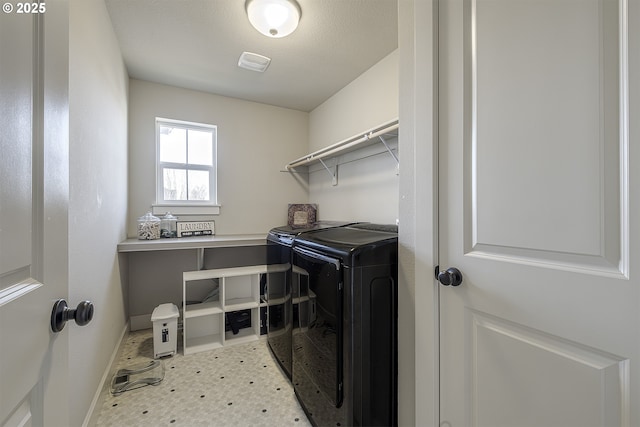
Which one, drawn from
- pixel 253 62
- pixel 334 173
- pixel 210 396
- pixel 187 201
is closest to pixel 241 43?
pixel 253 62

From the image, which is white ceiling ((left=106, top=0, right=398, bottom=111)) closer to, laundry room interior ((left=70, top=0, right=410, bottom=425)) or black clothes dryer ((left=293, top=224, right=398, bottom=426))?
laundry room interior ((left=70, top=0, right=410, bottom=425))

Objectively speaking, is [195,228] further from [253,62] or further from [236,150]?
[253,62]

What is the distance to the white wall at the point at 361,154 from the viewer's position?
212cm

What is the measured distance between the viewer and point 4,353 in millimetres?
410

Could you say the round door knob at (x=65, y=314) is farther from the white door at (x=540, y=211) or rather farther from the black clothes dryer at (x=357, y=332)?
the white door at (x=540, y=211)

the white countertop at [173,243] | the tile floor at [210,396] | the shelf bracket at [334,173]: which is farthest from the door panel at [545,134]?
the white countertop at [173,243]

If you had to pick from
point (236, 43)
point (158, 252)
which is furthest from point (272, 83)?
point (158, 252)

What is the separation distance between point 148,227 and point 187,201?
0.53 meters

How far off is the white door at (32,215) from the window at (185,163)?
2251 millimetres

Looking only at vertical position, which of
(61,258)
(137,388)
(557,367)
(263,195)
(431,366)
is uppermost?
(263,195)

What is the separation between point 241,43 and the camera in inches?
76.9

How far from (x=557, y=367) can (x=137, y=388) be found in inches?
88.7

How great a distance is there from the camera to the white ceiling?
1.65 meters

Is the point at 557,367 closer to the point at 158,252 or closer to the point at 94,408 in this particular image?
the point at 94,408
